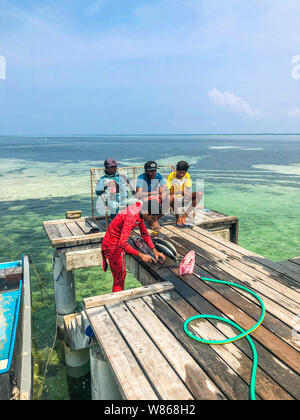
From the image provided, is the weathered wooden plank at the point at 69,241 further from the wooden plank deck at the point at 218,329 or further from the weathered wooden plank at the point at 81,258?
the wooden plank deck at the point at 218,329

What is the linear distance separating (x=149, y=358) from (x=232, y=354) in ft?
3.32

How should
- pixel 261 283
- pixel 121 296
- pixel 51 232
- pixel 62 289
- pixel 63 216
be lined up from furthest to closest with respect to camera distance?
pixel 63 216
pixel 51 232
pixel 62 289
pixel 261 283
pixel 121 296

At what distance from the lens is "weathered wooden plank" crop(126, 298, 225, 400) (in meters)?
3.00

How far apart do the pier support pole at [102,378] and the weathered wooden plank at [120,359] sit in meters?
0.24

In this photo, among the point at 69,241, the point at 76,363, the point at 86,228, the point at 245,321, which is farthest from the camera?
the point at 86,228

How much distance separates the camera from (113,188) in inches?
332

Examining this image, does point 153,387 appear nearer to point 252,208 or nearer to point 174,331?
point 174,331

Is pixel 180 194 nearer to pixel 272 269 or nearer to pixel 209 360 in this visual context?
pixel 272 269

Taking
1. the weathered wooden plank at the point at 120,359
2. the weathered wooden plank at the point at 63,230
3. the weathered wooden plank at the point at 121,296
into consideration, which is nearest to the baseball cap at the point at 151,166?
the weathered wooden plank at the point at 63,230

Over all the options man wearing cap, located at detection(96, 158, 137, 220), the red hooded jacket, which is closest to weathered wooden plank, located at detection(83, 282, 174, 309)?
the red hooded jacket

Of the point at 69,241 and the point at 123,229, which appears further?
the point at 69,241

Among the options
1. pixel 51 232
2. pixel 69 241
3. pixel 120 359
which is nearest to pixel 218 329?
pixel 120 359
